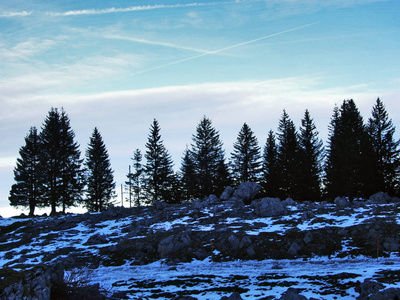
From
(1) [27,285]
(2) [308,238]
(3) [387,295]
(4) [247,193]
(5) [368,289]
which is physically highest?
(4) [247,193]

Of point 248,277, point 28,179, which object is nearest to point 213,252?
point 248,277

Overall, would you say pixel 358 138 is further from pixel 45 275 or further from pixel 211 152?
pixel 45 275

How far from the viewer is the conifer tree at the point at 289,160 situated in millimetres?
51562

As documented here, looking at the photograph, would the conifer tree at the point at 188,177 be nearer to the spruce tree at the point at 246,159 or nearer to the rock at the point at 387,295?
the spruce tree at the point at 246,159

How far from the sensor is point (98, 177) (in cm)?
5319

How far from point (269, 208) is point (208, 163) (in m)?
24.5

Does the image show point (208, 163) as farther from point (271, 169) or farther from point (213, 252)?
point (213, 252)

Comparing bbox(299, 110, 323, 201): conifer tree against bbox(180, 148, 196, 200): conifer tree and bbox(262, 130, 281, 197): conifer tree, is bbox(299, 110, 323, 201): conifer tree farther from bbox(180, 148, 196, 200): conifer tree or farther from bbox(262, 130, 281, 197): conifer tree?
bbox(180, 148, 196, 200): conifer tree

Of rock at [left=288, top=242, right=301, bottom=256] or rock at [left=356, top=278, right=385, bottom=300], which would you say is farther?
rock at [left=288, top=242, right=301, bottom=256]

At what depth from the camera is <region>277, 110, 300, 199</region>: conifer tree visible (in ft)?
169

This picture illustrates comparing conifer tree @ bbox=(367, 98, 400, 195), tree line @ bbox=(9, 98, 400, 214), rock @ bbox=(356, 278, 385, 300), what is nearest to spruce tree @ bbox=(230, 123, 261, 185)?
tree line @ bbox=(9, 98, 400, 214)

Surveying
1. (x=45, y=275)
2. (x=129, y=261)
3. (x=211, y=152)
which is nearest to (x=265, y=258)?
(x=129, y=261)

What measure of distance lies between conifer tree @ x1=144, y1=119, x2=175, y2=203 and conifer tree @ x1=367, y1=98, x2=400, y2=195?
3057 centimetres

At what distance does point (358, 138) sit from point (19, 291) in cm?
4464
